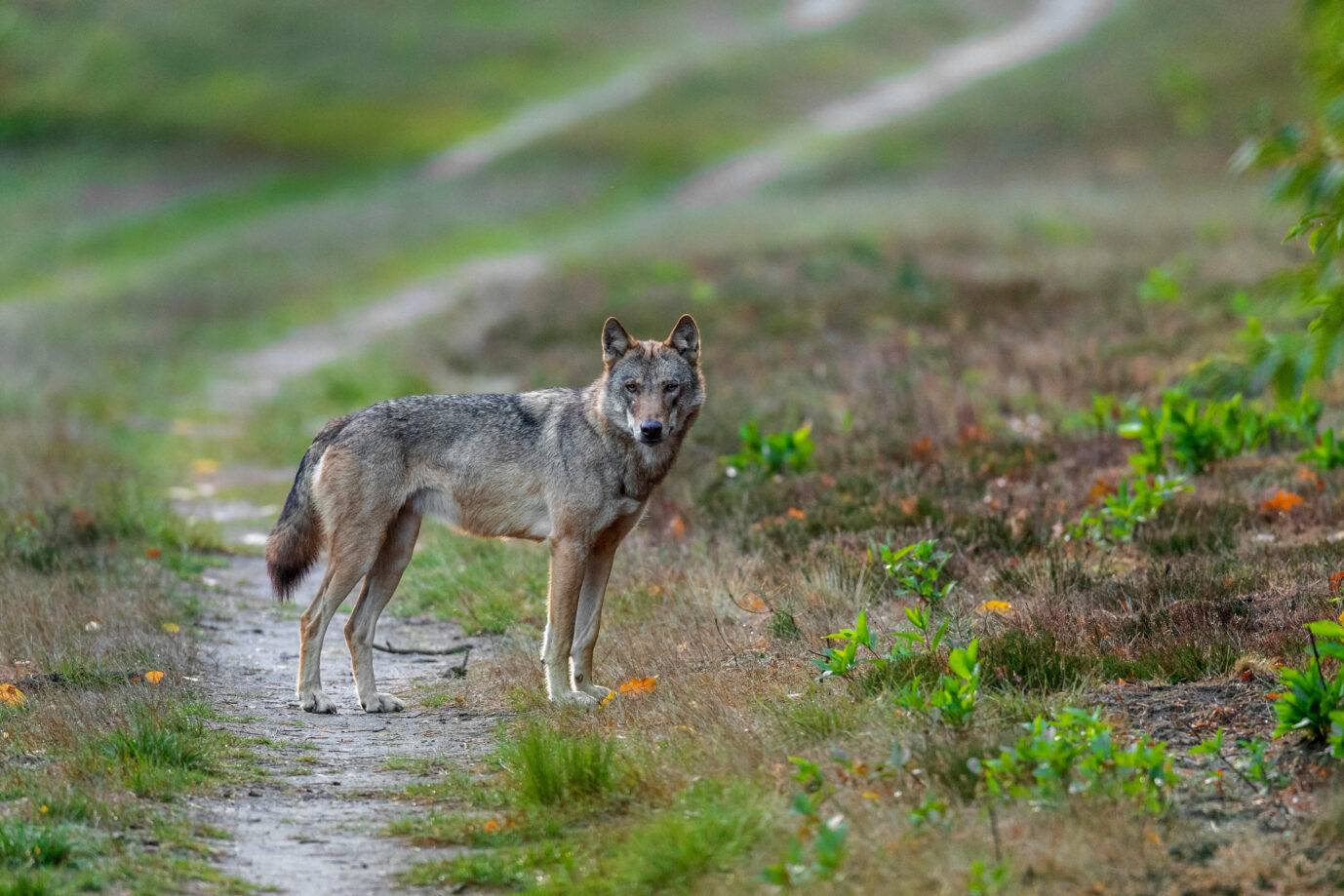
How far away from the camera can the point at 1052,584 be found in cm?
783

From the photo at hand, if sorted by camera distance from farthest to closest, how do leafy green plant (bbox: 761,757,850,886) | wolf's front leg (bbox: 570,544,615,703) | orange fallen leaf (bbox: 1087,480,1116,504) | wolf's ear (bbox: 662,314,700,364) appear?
orange fallen leaf (bbox: 1087,480,1116,504) < wolf's ear (bbox: 662,314,700,364) < wolf's front leg (bbox: 570,544,615,703) < leafy green plant (bbox: 761,757,850,886)

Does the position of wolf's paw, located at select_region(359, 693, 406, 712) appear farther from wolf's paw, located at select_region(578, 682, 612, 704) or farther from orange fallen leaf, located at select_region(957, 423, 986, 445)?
orange fallen leaf, located at select_region(957, 423, 986, 445)

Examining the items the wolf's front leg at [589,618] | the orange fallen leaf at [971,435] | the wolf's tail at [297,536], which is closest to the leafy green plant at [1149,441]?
the orange fallen leaf at [971,435]

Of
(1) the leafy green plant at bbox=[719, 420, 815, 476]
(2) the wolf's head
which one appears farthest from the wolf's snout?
(1) the leafy green plant at bbox=[719, 420, 815, 476]

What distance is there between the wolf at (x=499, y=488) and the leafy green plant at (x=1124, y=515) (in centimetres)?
275

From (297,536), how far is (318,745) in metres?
1.48

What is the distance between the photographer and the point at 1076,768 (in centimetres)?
527

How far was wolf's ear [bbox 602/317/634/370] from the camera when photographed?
7996mm

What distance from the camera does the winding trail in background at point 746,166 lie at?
24172 millimetres

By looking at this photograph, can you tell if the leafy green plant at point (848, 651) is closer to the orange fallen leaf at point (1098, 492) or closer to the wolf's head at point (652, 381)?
the wolf's head at point (652, 381)

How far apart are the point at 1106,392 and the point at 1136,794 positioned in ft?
30.3

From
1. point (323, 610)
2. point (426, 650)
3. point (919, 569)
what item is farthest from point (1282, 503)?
point (323, 610)

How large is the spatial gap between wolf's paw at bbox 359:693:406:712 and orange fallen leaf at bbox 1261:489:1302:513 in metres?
5.83

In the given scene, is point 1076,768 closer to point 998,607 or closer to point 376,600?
point 998,607
